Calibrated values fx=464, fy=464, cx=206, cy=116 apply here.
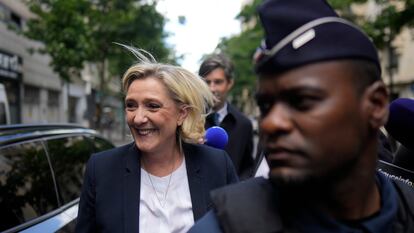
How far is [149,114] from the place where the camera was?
2543 millimetres

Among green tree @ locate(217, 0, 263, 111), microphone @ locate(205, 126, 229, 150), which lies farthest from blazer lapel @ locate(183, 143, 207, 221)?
green tree @ locate(217, 0, 263, 111)

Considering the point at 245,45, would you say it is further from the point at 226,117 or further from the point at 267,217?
the point at 267,217

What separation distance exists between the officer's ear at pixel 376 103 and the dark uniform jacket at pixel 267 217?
238mm

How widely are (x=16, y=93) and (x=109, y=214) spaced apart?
66.2 ft

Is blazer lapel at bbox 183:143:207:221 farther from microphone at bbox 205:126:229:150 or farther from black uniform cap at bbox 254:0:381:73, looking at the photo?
black uniform cap at bbox 254:0:381:73

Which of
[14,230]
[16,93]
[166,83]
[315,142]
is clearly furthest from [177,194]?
[16,93]

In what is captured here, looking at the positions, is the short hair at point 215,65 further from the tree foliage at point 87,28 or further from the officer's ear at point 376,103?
the tree foliage at point 87,28

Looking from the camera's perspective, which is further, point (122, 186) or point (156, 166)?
point (156, 166)

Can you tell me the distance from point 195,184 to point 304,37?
4.96 feet

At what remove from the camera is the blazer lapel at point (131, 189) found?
226 cm

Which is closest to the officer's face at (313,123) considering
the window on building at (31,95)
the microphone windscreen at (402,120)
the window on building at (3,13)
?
the microphone windscreen at (402,120)

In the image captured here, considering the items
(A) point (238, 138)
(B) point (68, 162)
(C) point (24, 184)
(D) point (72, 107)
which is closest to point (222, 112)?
(A) point (238, 138)

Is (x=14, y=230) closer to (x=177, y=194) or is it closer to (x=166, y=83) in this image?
(x=177, y=194)

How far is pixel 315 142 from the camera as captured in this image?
1.08 m
